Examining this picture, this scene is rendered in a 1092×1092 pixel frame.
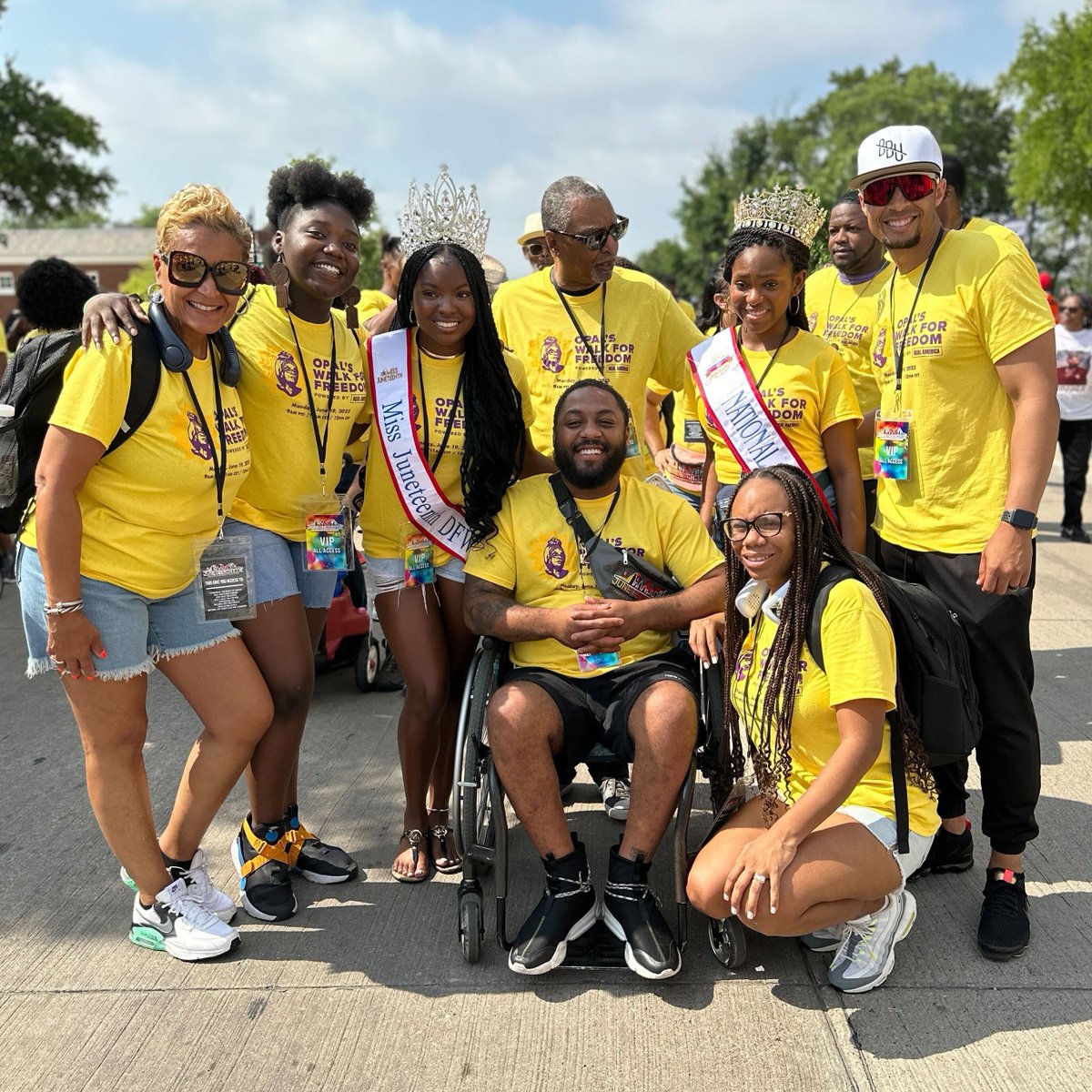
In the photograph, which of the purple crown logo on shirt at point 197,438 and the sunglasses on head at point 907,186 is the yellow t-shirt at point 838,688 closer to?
the sunglasses on head at point 907,186

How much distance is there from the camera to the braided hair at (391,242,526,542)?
3.15 metres

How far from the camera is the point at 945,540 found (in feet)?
9.57

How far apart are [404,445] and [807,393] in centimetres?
126

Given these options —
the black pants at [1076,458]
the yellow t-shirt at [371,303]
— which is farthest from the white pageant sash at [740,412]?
the black pants at [1076,458]

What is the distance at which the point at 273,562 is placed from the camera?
3.04 meters

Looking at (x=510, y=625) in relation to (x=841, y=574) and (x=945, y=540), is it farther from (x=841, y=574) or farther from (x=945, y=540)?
(x=945, y=540)

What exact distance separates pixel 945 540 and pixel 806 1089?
1.44 metres

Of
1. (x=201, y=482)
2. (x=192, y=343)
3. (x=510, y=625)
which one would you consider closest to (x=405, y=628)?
(x=510, y=625)

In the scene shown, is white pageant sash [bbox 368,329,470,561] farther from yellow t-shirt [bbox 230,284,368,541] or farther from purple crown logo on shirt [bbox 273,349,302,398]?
purple crown logo on shirt [bbox 273,349,302,398]

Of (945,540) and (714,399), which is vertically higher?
(714,399)

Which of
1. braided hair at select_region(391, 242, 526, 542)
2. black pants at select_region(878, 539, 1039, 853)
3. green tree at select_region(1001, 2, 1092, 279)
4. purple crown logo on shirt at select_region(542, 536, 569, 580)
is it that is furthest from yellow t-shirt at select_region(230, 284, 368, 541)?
green tree at select_region(1001, 2, 1092, 279)

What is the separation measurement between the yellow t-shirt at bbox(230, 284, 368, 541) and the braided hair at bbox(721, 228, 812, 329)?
1.32m

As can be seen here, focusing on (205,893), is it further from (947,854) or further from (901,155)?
(901,155)

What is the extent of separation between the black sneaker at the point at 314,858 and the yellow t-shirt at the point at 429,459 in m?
0.88
